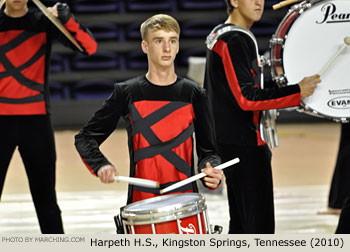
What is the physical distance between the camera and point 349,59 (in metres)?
2.74

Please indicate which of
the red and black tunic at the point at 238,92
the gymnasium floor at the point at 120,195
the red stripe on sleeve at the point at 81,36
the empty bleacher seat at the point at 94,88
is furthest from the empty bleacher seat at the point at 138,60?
the red and black tunic at the point at 238,92

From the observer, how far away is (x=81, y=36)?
3076mm

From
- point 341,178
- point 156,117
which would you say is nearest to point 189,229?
point 156,117

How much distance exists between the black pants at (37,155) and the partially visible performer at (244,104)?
2.86 ft

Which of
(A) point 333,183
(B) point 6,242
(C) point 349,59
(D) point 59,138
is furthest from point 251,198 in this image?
(D) point 59,138

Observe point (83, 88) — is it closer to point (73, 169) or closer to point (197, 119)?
point (73, 169)

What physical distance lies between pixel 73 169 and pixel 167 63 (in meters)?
3.70

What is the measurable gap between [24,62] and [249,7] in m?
1.11

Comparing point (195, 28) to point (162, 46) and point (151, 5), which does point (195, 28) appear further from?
point (162, 46)

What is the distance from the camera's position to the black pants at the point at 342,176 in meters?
3.98

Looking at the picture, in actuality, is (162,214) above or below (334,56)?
below

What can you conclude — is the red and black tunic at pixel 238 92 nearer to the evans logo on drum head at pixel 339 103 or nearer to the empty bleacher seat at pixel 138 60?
the evans logo on drum head at pixel 339 103

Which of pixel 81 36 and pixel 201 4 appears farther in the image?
pixel 201 4

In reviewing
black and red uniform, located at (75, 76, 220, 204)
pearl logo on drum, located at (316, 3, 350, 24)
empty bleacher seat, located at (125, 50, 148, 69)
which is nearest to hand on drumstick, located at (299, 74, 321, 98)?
pearl logo on drum, located at (316, 3, 350, 24)
